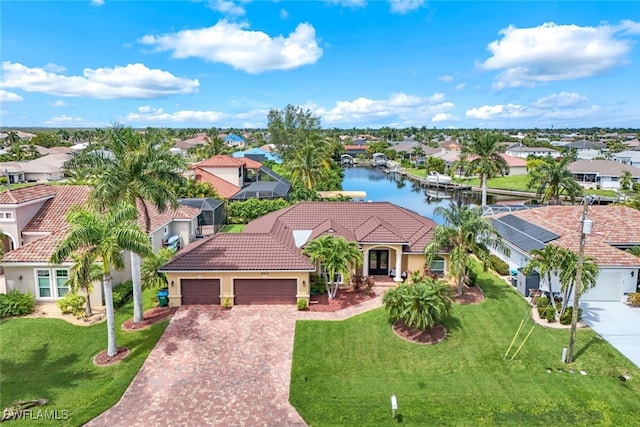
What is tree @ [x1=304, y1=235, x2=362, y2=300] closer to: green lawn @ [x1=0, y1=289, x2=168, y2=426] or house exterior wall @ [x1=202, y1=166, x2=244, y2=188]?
green lawn @ [x1=0, y1=289, x2=168, y2=426]

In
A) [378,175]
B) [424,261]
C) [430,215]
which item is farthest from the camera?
[378,175]

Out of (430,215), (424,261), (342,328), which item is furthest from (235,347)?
(430,215)

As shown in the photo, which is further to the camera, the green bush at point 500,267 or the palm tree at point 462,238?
the green bush at point 500,267

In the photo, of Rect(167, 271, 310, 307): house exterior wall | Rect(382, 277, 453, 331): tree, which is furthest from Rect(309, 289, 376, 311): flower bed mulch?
Rect(382, 277, 453, 331): tree

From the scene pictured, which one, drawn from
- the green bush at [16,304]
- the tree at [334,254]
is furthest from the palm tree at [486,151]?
the green bush at [16,304]

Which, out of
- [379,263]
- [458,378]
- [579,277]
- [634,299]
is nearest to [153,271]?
[379,263]

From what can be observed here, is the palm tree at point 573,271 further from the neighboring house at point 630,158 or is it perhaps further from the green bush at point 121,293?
the neighboring house at point 630,158

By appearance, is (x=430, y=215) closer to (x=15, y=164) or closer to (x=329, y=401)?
(x=329, y=401)
